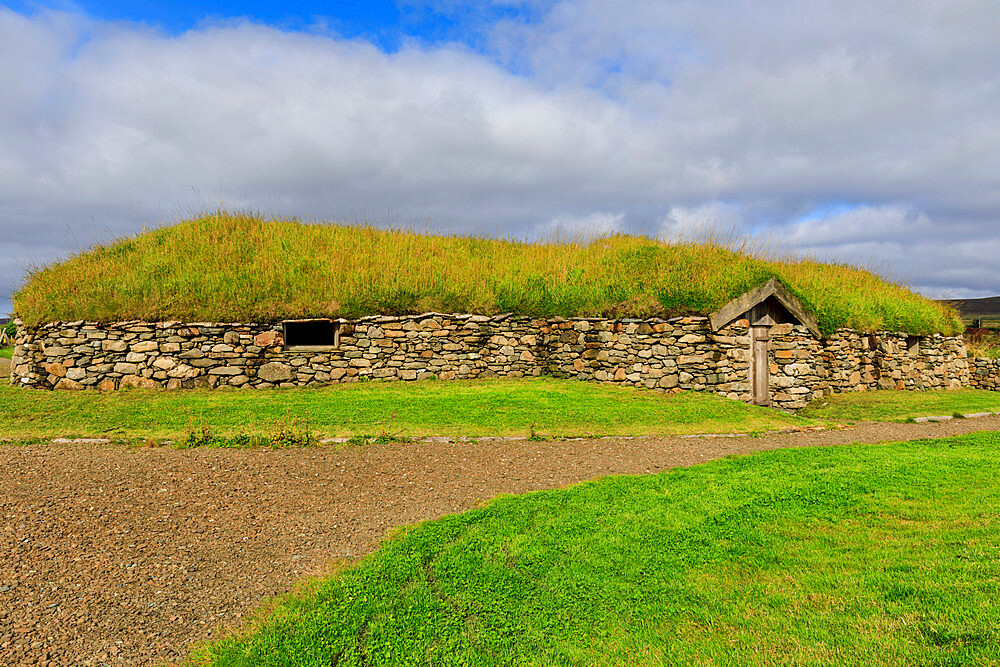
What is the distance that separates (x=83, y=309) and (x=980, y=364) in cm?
3010

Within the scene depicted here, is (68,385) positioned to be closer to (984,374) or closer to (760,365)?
(760,365)

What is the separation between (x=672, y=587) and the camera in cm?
421

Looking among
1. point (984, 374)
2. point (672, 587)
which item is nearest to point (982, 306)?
point (984, 374)

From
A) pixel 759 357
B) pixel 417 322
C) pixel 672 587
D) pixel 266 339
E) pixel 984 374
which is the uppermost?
pixel 417 322

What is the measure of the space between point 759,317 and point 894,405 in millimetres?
4373

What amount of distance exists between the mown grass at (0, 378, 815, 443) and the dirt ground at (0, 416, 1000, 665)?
1118 mm

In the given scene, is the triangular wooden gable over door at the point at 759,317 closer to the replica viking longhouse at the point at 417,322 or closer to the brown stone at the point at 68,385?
the replica viking longhouse at the point at 417,322

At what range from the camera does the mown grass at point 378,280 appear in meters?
15.0

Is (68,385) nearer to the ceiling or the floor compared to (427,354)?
nearer to the floor

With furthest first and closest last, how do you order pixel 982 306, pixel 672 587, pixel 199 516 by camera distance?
pixel 982 306, pixel 199 516, pixel 672 587

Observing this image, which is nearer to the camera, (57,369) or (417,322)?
(57,369)

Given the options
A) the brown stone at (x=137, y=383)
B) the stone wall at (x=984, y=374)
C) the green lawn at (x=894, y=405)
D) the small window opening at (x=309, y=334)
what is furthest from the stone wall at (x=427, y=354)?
the stone wall at (x=984, y=374)

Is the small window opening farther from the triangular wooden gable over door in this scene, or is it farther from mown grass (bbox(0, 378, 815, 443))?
the triangular wooden gable over door

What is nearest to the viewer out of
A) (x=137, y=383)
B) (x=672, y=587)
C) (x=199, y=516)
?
(x=672, y=587)
